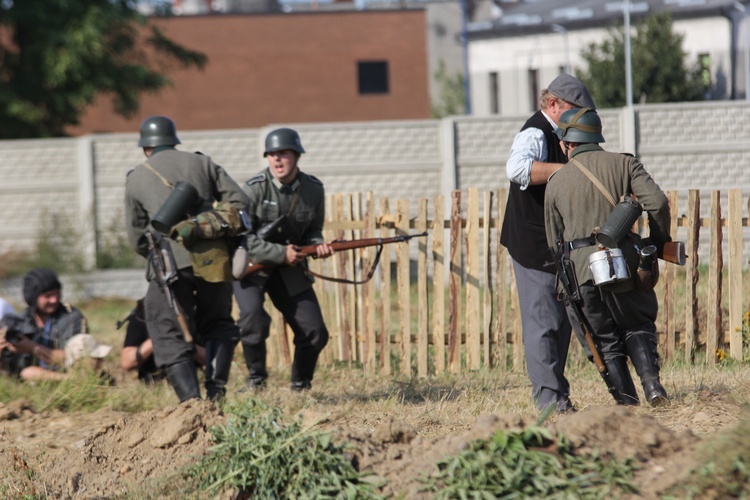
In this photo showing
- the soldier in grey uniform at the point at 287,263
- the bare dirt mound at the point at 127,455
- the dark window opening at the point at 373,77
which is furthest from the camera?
the dark window opening at the point at 373,77

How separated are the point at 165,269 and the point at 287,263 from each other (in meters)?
0.90

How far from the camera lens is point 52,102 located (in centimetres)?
2186

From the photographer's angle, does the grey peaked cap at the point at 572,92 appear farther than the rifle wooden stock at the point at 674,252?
Yes

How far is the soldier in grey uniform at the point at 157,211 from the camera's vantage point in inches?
253

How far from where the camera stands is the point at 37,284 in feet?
27.1

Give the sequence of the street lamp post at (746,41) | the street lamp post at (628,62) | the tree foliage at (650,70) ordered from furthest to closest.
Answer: the tree foliage at (650,70) < the street lamp post at (746,41) < the street lamp post at (628,62)

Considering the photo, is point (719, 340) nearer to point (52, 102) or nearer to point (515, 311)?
point (515, 311)

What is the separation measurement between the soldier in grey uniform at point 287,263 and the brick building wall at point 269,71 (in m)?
29.4

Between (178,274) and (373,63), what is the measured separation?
3226cm

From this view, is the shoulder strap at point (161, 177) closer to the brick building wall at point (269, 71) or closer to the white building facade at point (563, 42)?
the white building facade at point (563, 42)

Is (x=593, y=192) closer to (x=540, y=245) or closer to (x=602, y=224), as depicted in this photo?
(x=602, y=224)

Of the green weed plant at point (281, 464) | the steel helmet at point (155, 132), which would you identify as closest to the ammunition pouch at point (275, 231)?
the steel helmet at point (155, 132)

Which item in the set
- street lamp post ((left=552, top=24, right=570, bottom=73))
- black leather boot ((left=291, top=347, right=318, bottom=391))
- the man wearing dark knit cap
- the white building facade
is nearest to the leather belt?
black leather boot ((left=291, top=347, right=318, bottom=391))

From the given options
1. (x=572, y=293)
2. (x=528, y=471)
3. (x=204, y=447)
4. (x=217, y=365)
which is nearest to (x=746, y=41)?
(x=217, y=365)
